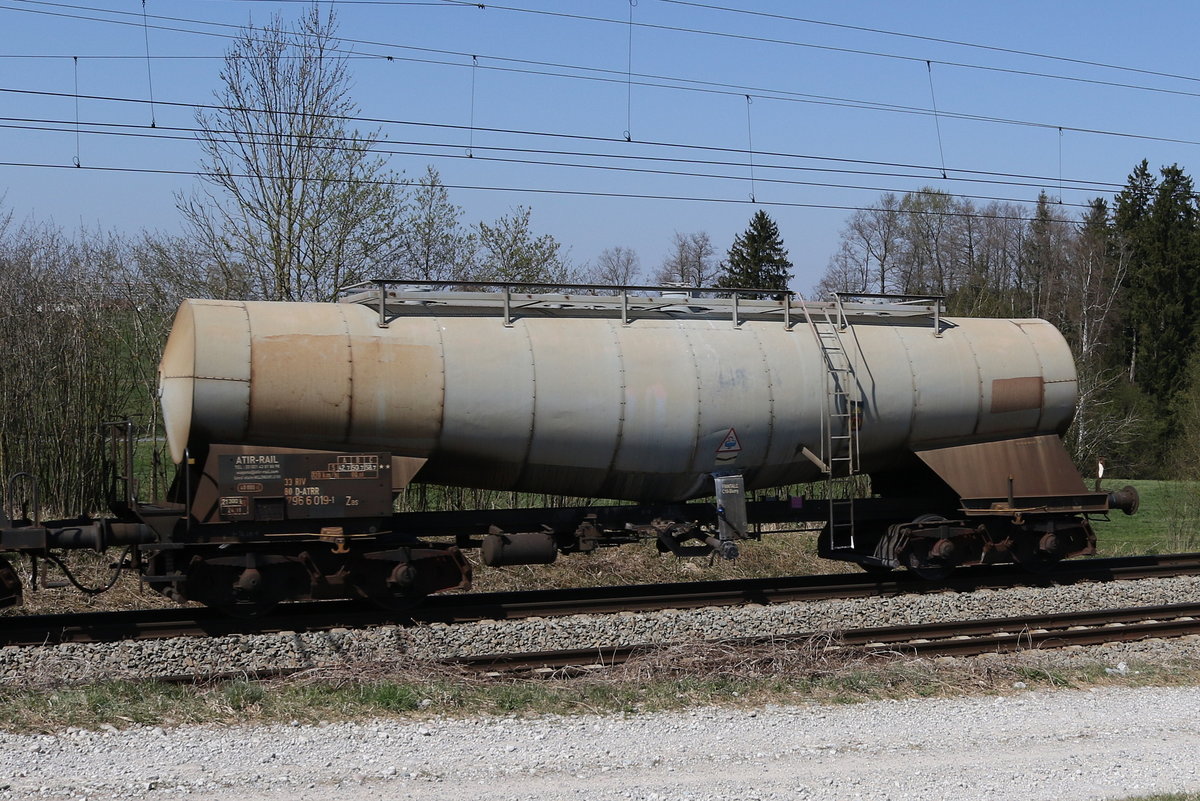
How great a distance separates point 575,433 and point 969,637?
460cm

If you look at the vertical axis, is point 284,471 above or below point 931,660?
above

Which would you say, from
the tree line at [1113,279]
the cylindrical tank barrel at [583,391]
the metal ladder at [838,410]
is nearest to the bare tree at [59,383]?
the cylindrical tank barrel at [583,391]

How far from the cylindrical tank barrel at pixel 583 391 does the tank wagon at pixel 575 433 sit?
24 mm

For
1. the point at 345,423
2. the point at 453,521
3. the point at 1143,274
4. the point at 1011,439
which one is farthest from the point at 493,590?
the point at 1143,274

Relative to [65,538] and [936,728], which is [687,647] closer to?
[936,728]

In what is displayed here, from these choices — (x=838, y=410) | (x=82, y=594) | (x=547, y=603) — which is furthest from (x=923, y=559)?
(x=82, y=594)

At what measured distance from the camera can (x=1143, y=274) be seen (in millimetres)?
58406

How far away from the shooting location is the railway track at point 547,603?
10328 mm

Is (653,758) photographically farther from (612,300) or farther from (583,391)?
(612,300)

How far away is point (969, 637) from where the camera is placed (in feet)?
36.9

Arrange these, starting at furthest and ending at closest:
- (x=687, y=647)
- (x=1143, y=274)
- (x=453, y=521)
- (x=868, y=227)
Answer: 1. (x=868, y=227)
2. (x=1143, y=274)
3. (x=453, y=521)
4. (x=687, y=647)

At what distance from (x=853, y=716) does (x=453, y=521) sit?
4.85m

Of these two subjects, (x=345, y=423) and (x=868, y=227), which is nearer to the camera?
(x=345, y=423)

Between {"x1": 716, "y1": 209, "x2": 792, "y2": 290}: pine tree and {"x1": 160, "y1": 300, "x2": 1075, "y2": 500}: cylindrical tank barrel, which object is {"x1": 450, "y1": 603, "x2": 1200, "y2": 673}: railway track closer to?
{"x1": 160, "y1": 300, "x2": 1075, "y2": 500}: cylindrical tank barrel
